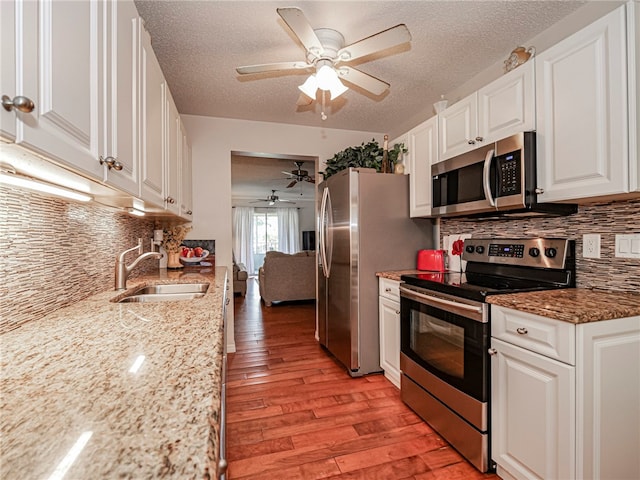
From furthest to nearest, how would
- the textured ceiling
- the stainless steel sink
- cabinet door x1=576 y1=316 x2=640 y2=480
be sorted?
the stainless steel sink < the textured ceiling < cabinet door x1=576 y1=316 x2=640 y2=480

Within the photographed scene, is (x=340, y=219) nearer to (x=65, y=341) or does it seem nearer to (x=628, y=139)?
(x=628, y=139)

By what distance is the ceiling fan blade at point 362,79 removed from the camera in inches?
79.3

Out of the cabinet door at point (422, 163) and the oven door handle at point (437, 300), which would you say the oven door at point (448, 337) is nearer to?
the oven door handle at point (437, 300)

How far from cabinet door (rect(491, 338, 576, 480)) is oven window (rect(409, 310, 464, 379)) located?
0.20 m

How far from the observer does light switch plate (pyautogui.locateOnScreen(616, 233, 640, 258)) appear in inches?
59.5

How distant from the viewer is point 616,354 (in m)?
1.28

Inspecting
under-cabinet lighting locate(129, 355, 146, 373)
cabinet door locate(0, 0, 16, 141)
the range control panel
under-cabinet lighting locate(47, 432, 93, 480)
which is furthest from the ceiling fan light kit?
under-cabinet lighting locate(47, 432, 93, 480)

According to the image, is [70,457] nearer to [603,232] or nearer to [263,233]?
[603,232]

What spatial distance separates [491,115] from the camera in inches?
76.4

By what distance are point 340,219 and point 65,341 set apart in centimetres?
217

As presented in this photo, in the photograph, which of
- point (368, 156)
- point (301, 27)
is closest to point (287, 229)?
point (368, 156)

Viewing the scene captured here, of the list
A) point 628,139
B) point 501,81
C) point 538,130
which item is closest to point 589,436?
point 628,139

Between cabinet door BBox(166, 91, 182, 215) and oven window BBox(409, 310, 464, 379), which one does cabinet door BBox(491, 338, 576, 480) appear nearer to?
oven window BBox(409, 310, 464, 379)

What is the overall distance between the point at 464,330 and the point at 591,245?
800 millimetres
